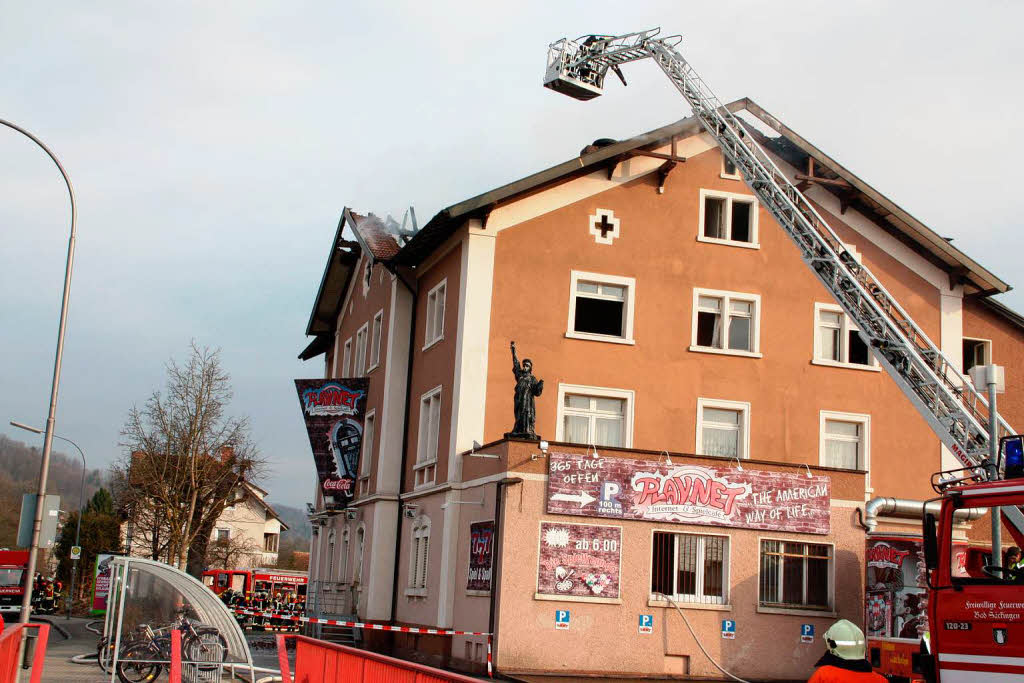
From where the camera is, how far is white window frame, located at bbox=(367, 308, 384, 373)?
106 ft

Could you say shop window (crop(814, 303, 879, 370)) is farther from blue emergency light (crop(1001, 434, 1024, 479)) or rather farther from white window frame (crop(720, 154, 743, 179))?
blue emergency light (crop(1001, 434, 1024, 479))

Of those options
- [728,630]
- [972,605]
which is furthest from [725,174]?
[972,605]

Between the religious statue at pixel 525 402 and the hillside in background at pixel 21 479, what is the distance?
61.5m

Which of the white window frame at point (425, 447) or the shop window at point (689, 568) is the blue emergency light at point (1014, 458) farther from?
the white window frame at point (425, 447)

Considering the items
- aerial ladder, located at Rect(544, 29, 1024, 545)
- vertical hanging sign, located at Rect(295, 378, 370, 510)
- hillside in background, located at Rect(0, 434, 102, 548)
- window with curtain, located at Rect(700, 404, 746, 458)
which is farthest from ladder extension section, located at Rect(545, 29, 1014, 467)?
hillside in background, located at Rect(0, 434, 102, 548)

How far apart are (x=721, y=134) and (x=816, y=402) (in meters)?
6.64

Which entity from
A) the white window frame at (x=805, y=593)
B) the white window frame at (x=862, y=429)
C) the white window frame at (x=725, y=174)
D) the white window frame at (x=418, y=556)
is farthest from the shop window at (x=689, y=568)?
the white window frame at (x=725, y=174)

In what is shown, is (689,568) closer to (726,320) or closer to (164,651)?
(726,320)

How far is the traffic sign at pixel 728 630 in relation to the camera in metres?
22.2

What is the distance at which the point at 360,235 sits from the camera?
1313 inches

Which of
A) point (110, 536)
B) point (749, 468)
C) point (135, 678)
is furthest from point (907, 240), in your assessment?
point (110, 536)

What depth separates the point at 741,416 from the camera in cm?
2653

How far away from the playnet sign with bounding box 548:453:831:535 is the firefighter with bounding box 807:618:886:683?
Result: 51.0 ft

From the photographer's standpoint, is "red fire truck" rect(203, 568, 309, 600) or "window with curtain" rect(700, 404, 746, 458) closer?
"window with curtain" rect(700, 404, 746, 458)
